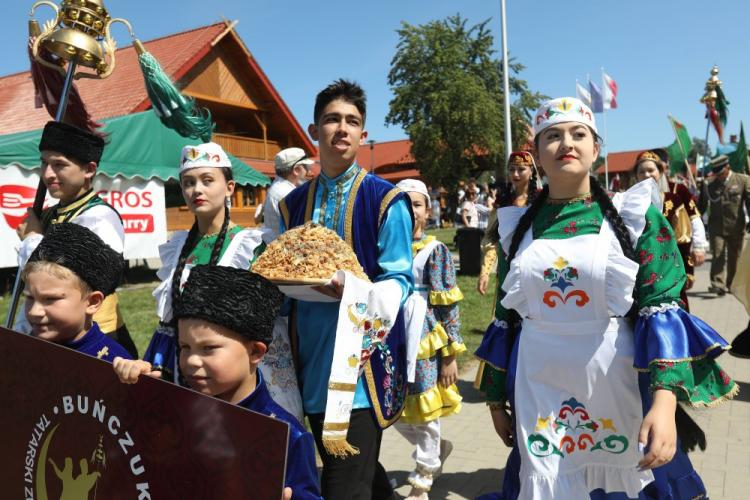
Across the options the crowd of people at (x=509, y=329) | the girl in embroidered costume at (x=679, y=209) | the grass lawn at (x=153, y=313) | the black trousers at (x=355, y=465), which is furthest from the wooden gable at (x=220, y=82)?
the black trousers at (x=355, y=465)

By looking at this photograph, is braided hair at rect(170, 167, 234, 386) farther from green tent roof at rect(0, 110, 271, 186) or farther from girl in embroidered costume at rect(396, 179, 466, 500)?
green tent roof at rect(0, 110, 271, 186)

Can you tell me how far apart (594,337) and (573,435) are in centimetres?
38

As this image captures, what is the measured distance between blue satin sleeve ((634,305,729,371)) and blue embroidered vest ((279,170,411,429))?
0.96 meters

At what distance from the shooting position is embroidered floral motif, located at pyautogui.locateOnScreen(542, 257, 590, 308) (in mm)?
2240

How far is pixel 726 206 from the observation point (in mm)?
10078

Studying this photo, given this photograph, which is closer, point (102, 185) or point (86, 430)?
point (86, 430)

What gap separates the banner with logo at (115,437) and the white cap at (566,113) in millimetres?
1679

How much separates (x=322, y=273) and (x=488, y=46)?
41.8 metres

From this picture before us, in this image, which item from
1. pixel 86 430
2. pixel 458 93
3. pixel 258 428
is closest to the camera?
pixel 258 428

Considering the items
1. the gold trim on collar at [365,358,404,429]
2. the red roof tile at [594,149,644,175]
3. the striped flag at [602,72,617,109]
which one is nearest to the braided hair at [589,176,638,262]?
the gold trim on collar at [365,358,404,429]

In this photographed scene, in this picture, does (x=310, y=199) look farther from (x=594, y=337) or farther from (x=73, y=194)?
(x=73, y=194)

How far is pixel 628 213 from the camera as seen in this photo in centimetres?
228

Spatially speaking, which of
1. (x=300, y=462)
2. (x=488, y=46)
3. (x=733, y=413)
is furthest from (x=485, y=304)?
(x=488, y=46)

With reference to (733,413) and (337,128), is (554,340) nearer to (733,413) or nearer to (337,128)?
(337,128)
